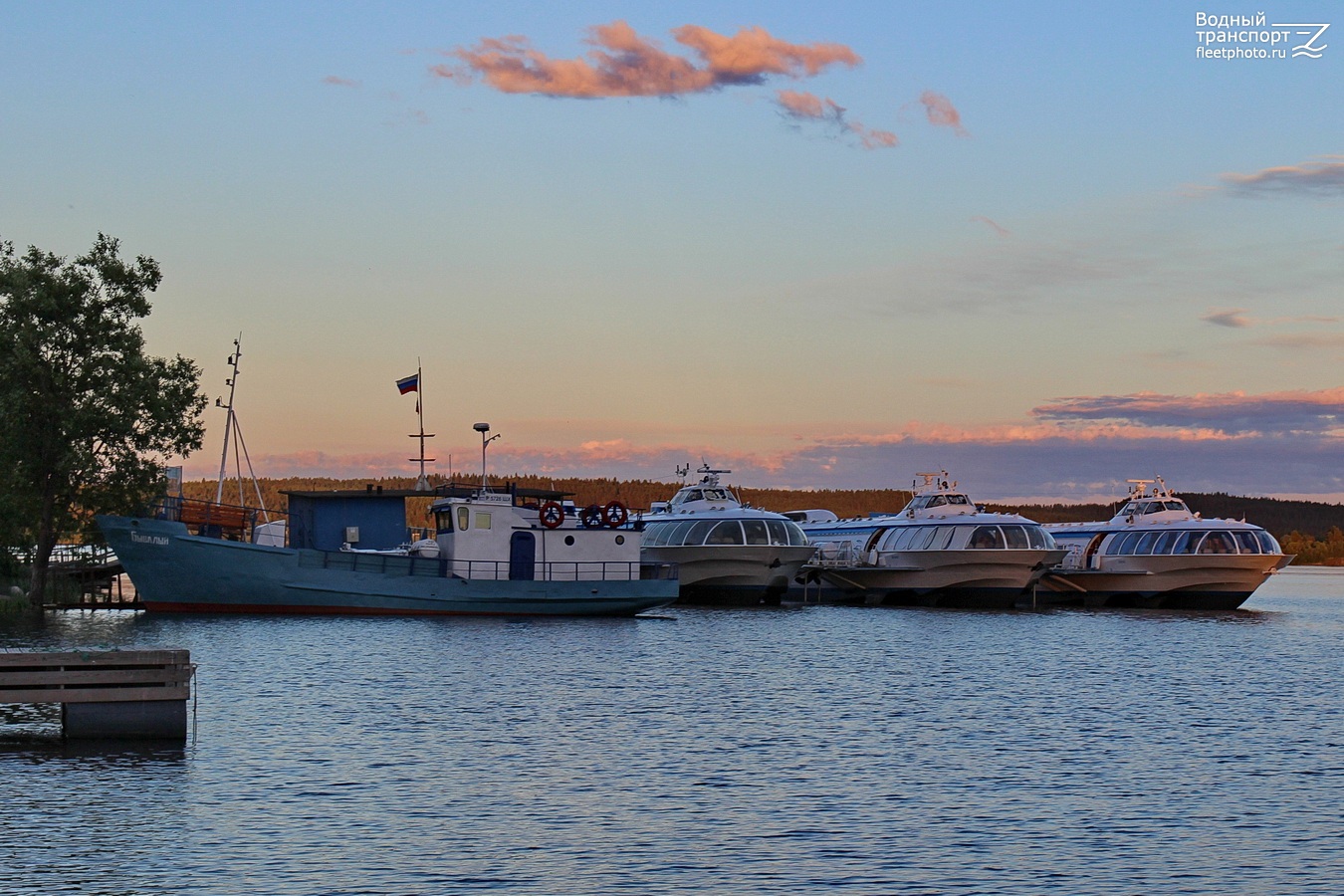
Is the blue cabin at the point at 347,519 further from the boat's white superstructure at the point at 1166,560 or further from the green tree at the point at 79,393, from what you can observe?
the boat's white superstructure at the point at 1166,560

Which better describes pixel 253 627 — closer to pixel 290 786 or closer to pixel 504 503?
pixel 504 503

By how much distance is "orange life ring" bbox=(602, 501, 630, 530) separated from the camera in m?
68.6

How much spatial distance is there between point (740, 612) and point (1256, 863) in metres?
66.1

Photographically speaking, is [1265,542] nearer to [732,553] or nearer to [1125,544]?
[1125,544]

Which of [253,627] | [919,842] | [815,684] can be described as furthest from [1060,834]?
[253,627]

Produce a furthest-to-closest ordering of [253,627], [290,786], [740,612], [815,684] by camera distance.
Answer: [740,612] → [253,627] → [815,684] → [290,786]

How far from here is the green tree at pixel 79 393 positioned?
70.2m

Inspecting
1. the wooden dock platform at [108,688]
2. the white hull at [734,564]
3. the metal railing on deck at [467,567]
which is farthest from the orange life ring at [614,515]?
the wooden dock platform at [108,688]

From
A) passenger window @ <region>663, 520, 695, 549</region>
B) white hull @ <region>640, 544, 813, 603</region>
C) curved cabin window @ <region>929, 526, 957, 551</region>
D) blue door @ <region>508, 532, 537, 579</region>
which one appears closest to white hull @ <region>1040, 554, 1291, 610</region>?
curved cabin window @ <region>929, 526, 957, 551</region>

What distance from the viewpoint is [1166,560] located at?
95.0m

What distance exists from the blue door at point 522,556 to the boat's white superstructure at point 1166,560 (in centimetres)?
4610

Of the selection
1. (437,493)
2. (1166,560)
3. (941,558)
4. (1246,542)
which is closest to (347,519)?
(437,493)

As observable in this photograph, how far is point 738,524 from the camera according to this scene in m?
89.1

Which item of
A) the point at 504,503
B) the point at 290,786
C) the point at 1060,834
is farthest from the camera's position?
the point at 504,503
